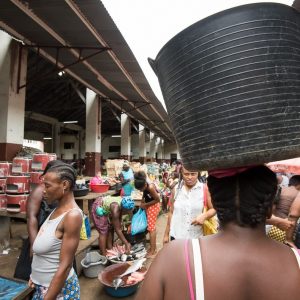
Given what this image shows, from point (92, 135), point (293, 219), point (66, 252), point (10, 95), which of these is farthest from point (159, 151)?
point (66, 252)

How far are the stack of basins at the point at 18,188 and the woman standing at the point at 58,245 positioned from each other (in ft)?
9.46

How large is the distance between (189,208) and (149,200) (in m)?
2.25

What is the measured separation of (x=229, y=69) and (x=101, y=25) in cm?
484

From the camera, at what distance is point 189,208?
114 inches

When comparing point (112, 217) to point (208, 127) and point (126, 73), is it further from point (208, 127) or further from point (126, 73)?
point (126, 73)

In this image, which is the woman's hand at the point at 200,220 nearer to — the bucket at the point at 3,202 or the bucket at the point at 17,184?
the bucket at the point at 17,184

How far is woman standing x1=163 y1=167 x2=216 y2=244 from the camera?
2863mm

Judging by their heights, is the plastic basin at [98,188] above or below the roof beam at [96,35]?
below

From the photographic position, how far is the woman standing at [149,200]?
16.0ft

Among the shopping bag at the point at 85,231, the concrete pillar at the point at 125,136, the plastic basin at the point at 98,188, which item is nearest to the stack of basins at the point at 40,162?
the shopping bag at the point at 85,231

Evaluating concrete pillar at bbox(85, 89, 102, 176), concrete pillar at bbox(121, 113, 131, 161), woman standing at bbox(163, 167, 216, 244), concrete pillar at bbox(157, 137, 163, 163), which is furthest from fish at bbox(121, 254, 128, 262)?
concrete pillar at bbox(157, 137, 163, 163)

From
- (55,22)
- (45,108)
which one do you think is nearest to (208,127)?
(55,22)

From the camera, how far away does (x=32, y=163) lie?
187 inches

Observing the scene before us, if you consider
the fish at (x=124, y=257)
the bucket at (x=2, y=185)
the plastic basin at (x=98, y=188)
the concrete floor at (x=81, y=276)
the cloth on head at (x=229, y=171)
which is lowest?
the concrete floor at (x=81, y=276)
